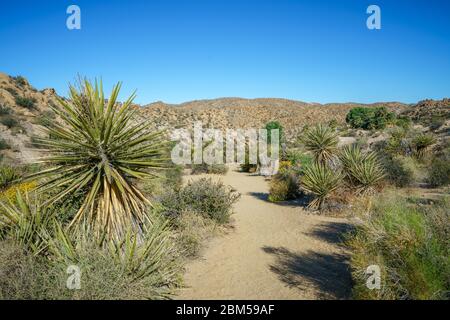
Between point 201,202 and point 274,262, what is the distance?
2.81m

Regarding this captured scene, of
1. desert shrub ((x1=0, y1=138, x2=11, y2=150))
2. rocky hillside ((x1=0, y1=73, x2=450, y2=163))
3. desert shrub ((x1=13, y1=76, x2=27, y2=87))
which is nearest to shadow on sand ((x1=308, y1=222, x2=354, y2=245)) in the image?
rocky hillside ((x1=0, y1=73, x2=450, y2=163))

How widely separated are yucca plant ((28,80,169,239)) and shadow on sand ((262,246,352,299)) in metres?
2.80

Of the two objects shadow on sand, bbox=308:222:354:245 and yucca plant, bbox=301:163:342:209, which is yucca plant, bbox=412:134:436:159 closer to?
yucca plant, bbox=301:163:342:209

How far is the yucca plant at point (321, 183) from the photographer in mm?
9039

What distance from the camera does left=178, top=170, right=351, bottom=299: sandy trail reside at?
453 cm

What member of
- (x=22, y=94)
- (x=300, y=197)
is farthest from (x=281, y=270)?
(x=22, y=94)

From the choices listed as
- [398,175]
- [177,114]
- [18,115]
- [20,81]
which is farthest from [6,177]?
[177,114]

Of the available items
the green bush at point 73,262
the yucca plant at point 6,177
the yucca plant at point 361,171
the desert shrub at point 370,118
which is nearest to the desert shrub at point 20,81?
the yucca plant at point 6,177

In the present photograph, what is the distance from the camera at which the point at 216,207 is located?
25.5 feet

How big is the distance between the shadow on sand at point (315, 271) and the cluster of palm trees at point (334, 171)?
135 inches

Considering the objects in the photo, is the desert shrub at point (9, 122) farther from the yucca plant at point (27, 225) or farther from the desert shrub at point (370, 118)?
the desert shrub at point (370, 118)

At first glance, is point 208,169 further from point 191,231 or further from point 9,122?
point 9,122

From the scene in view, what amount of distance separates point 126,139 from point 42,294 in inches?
96.8
